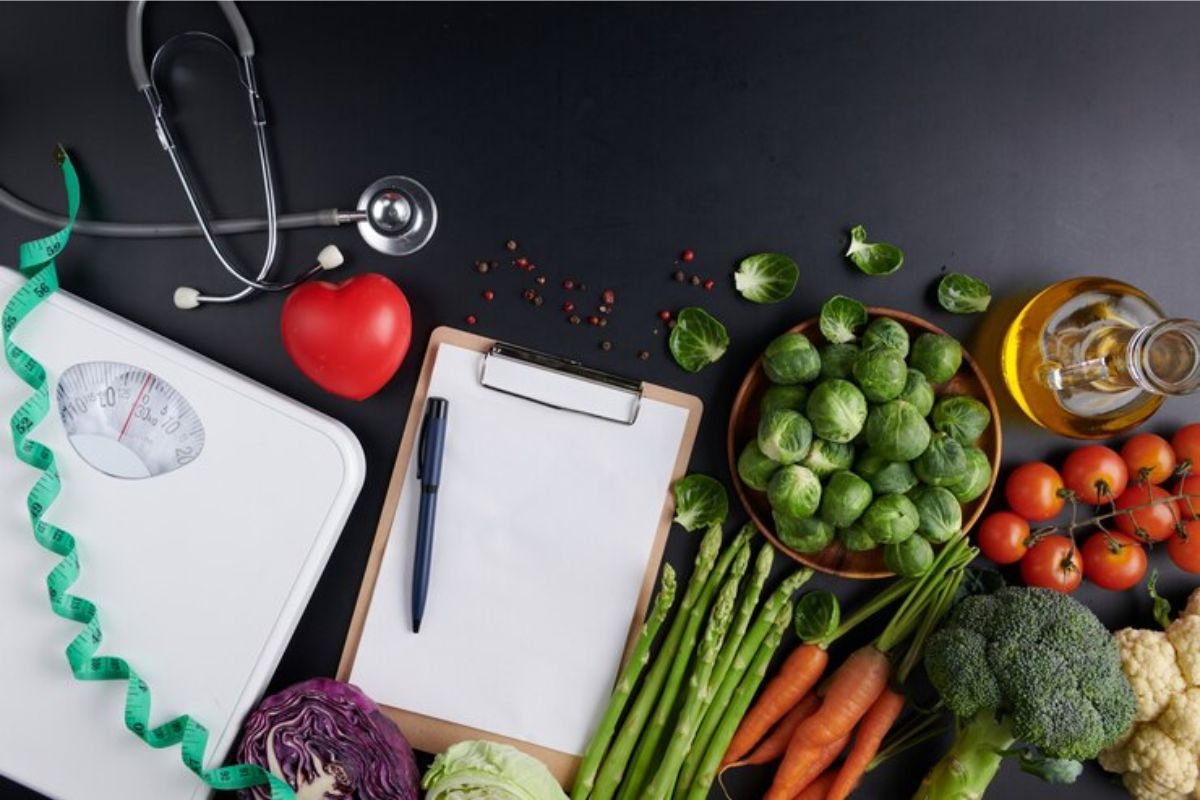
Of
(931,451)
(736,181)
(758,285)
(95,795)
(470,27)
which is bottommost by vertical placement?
(95,795)

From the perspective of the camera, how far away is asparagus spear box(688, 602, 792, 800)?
1326 millimetres

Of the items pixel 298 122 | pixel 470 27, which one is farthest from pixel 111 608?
pixel 470 27

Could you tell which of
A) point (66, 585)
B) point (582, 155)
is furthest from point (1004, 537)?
point (66, 585)

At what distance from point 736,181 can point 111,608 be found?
110 cm

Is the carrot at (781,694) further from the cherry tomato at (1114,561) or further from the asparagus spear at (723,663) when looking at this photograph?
the cherry tomato at (1114,561)

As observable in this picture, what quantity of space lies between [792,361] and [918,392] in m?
0.18

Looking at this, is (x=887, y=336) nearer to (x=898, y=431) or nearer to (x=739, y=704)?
(x=898, y=431)

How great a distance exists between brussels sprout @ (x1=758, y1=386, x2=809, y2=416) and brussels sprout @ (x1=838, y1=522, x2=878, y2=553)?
7.2 inches

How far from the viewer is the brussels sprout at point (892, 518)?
1.22 metres

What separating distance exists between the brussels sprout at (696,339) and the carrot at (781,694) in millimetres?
458

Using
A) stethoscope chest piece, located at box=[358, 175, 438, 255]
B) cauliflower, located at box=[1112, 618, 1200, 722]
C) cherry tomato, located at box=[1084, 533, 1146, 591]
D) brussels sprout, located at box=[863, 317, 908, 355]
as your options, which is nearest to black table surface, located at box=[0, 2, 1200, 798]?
stethoscope chest piece, located at box=[358, 175, 438, 255]

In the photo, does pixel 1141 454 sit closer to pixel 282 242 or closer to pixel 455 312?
pixel 455 312

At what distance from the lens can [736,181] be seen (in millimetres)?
1364

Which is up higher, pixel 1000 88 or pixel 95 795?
pixel 1000 88
